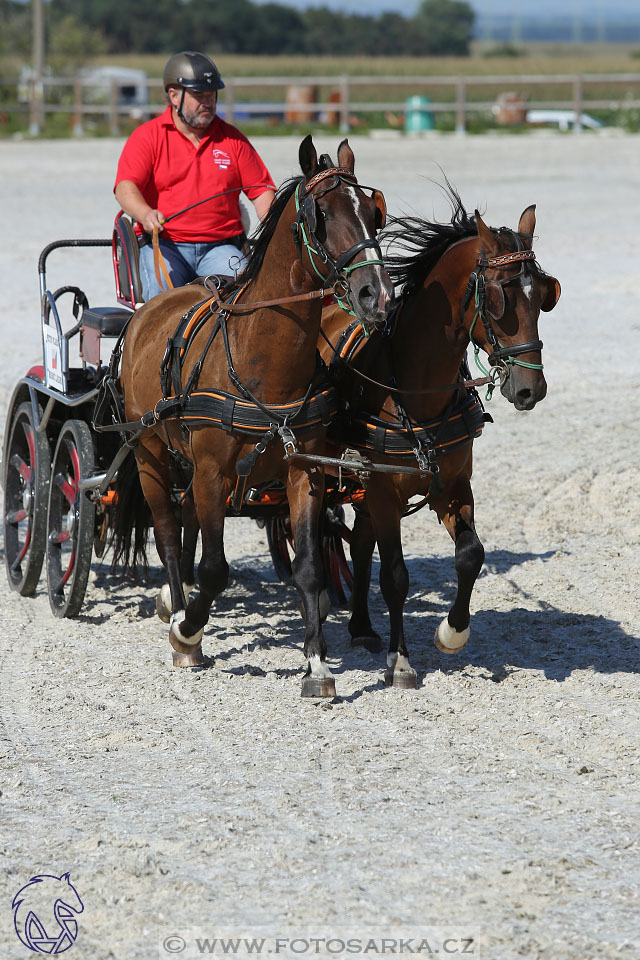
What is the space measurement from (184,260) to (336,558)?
164 centimetres

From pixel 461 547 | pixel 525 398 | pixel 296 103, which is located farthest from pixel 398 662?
pixel 296 103

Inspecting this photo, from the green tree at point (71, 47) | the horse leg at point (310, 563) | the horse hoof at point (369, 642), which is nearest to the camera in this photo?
the horse leg at point (310, 563)

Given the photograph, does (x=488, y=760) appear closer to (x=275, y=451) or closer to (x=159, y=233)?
(x=275, y=451)

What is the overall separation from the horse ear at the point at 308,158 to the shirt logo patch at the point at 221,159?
153 cm

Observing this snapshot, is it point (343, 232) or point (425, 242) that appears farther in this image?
point (425, 242)

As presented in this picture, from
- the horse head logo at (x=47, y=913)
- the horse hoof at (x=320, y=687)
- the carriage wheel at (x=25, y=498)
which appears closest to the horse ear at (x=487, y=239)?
the horse hoof at (x=320, y=687)

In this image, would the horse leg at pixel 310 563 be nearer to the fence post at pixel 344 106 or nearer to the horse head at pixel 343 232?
the horse head at pixel 343 232

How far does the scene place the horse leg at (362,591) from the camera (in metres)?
5.42

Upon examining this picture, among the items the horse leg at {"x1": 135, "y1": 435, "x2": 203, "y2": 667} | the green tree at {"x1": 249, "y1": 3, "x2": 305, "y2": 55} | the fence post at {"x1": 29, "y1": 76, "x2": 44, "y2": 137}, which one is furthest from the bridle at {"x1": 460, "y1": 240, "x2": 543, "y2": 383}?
the green tree at {"x1": 249, "y1": 3, "x2": 305, "y2": 55}

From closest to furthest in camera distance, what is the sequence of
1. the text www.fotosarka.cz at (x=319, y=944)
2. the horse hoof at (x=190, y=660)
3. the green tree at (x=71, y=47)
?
the text www.fotosarka.cz at (x=319, y=944)
the horse hoof at (x=190, y=660)
the green tree at (x=71, y=47)

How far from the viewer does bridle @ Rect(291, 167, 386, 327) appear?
4094mm

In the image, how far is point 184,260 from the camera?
5.88m

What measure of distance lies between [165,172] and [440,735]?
9.67 ft

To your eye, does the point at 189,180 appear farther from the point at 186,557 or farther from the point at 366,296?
the point at 366,296
